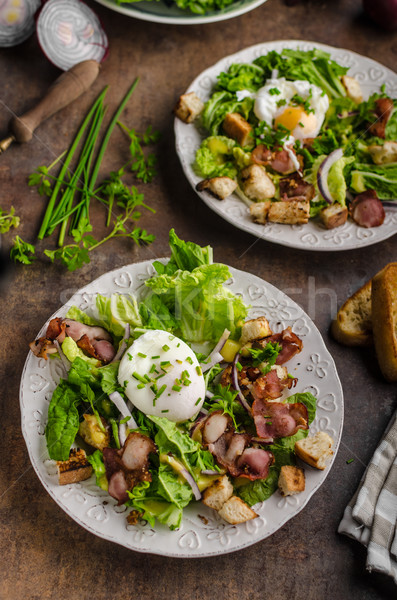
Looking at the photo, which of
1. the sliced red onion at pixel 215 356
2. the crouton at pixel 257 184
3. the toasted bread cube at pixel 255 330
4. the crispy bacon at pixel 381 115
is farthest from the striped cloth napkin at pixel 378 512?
the crispy bacon at pixel 381 115

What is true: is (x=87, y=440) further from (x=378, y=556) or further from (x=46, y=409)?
(x=378, y=556)

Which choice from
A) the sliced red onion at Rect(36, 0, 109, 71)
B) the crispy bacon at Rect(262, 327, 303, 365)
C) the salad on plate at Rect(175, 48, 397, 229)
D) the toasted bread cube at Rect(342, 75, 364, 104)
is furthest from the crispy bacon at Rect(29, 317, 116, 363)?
the toasted bread cube at Rect(342, 75, 364, 104)

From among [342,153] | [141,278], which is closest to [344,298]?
[342,153]

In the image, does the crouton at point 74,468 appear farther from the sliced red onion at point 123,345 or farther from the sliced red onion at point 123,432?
the sliced red onion at point 123,345

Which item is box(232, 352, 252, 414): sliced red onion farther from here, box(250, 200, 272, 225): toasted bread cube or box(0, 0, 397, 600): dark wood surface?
box(250, 200, 272, 225): toasted bread cube

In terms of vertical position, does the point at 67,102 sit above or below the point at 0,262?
above

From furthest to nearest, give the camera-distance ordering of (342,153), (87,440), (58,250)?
(342,153)
(58,250)
(87,440)
